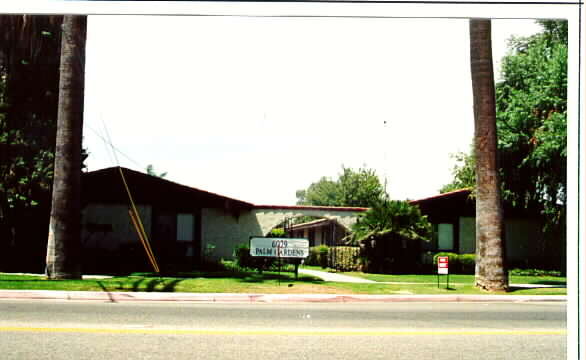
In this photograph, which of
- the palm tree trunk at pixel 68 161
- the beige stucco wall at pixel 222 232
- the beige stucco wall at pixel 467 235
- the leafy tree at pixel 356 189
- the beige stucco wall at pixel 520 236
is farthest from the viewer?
the leafy tree at pixel 356 189

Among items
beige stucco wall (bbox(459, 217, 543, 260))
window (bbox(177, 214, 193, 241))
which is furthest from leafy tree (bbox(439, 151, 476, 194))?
window (bbox(177, 214, 193, 241))

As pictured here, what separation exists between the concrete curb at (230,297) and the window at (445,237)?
12.1 meters

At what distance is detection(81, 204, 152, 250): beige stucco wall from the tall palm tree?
13669mm

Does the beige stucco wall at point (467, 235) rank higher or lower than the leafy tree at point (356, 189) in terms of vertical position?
lower

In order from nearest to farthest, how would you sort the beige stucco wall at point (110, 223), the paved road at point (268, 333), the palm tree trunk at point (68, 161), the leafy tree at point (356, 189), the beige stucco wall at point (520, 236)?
1. the paved road at point (268, 333)
2. the palm tree trunk at point (68, 161)
3. the beige stucco wall at point (110, 223)
4. the beige stucco wall at point (520, 236)
5. the leafy tree at point (356, 189)

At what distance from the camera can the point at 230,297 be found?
13156mm

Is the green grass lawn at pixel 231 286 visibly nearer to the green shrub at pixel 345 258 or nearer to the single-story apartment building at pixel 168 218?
the green shrub at pixel 345 258

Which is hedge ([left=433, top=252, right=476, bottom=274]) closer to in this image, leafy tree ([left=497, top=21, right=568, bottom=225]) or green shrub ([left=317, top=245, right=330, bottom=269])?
leafy tree ([left=497, top=21, right=568, bottom=225])

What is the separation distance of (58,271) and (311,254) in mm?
14804

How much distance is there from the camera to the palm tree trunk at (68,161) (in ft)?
51.7

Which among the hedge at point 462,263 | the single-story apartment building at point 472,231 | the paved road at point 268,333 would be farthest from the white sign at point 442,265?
the single-story apartment building at point 472,231

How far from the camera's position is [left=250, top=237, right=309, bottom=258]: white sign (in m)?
16.1

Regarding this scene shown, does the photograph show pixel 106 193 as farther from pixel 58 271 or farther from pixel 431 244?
pixel 431 244

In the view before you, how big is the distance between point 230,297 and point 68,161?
20.2ft
